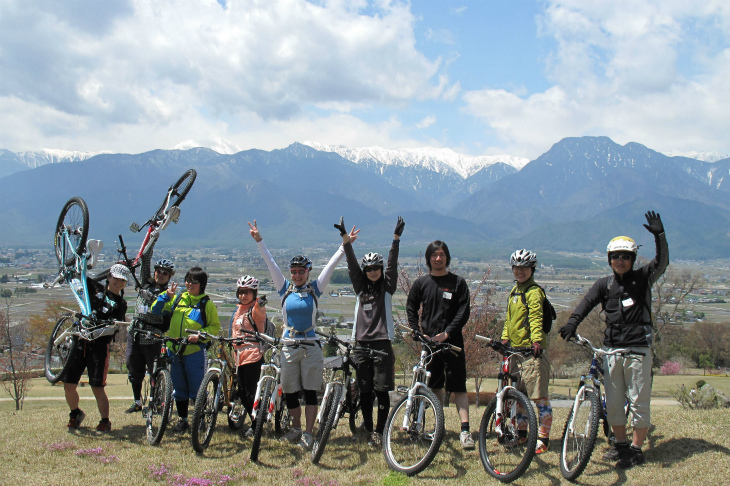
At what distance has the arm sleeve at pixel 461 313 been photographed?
5.84 metres

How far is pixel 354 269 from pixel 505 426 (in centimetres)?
236

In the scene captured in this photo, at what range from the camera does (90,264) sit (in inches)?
352

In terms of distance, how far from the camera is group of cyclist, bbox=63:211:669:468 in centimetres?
538

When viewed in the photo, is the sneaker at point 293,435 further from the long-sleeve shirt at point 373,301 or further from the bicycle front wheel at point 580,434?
the bicycle front wheel at point 580,434

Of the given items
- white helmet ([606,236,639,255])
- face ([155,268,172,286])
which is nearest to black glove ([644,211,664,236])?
white helmet ([606,236,639,255])

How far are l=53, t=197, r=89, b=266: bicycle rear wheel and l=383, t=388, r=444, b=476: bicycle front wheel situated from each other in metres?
6.37

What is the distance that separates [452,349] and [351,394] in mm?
1587

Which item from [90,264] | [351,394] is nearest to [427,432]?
[351,394]

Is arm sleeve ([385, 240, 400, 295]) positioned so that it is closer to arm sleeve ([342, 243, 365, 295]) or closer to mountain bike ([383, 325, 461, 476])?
arm sleeve ([342, 243, 365, 295])

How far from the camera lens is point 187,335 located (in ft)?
22.1

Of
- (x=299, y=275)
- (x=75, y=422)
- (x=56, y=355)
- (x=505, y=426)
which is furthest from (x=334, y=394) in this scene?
(x=56, y=355)

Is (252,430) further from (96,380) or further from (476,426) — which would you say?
(476,426)

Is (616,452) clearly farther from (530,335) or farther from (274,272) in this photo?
(274,272)

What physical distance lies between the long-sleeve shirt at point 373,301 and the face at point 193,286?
2.05 metres
